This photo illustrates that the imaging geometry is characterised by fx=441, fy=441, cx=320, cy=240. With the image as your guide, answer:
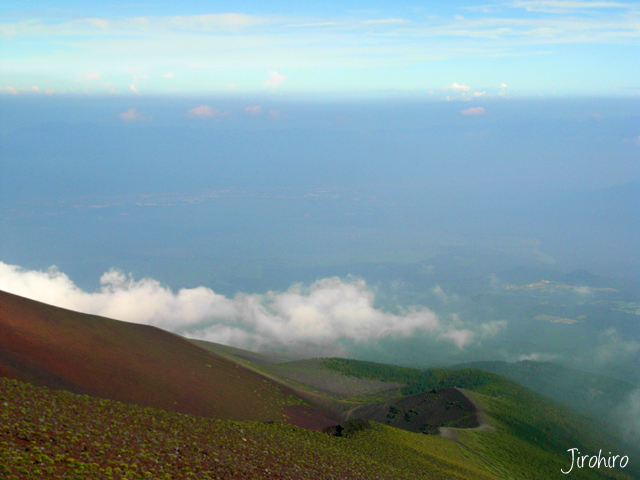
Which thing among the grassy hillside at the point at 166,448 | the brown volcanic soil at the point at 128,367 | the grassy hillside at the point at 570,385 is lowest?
the grassy hillside at the point at 166,448

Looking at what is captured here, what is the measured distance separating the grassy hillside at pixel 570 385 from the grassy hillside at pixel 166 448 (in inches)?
4163

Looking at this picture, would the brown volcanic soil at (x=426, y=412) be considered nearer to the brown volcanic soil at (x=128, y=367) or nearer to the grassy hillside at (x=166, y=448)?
the brown volcanic soil at (x=128, y=367)

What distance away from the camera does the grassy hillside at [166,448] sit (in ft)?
65.4

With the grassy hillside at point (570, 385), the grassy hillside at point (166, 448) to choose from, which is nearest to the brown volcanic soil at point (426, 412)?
the grassy hillside at point (166, 448)

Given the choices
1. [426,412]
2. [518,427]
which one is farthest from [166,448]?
[518,427]

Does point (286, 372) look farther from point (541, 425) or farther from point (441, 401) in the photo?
point (541, 425)

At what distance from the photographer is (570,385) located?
465 ft

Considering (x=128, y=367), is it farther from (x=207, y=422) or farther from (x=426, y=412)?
(x=426, y=412)

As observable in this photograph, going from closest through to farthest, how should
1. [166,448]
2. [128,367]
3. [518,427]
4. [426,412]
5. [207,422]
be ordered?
1. [166,448]
2. [207,422]
3. [128,367]
4. [518,427]
5. [426,412]

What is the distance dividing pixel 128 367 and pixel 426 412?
43.5 metres

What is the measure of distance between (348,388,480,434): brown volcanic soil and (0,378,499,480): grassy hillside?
18.1 m

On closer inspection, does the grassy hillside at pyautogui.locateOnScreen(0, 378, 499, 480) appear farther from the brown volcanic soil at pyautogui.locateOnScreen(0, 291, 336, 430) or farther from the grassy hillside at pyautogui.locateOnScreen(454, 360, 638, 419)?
the grassy hillside at pyautogui.locateOnScreen(454, 360, 638, 419)

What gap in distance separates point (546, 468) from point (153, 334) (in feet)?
178

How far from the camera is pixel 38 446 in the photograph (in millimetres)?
20125
